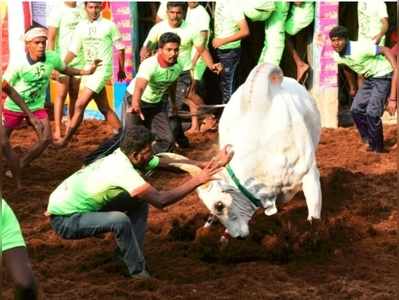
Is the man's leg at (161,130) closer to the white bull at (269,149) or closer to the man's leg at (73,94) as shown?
the white bull at (269,149)

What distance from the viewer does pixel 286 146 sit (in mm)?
6922

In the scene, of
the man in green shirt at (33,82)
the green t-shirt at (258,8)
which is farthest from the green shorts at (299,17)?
the man in green shirt at (33,82)

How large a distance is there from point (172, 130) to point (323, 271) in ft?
12.4

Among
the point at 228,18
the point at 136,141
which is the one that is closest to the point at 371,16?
the point at 228,18

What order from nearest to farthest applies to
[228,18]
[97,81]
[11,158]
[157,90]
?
[11,158]
[157,90]
[97,81]
[228,18]

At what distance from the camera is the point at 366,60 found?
9.87 meters

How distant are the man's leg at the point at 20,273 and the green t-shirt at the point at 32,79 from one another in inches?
165

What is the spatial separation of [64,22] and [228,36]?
1886 mm

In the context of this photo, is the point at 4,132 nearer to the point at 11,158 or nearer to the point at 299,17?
the point at 11,158

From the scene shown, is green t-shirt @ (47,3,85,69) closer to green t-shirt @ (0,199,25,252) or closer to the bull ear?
the bull ear

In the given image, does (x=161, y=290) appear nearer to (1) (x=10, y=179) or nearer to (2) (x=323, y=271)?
(2) (x=323, y=271)

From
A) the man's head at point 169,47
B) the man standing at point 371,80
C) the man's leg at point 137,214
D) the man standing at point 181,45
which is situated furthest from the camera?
the man standing at point 181,45

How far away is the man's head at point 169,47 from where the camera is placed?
859 cm

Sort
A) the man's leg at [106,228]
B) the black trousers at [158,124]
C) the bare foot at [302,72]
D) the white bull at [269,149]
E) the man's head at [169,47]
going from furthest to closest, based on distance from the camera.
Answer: the bare foot at [302,72] < the black trousers at [158,124] < the man's head at [169,47] < the white bull at [269,149] < the man's leg at [106,228]
